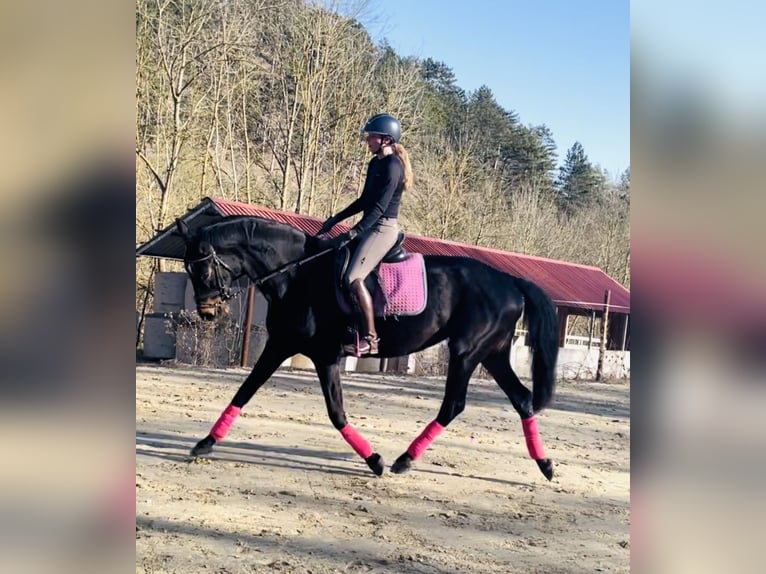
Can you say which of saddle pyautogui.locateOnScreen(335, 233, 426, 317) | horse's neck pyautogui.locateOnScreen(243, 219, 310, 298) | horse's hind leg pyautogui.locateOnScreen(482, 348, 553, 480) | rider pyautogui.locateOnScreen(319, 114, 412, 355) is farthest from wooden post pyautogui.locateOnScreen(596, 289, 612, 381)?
horse's neck pyautogui.locateOnScreen(243, 219, 310, 298)

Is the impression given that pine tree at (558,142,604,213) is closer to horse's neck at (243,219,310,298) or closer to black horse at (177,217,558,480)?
black horse at (177,217,558,480)

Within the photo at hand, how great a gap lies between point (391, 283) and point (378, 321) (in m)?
0.29

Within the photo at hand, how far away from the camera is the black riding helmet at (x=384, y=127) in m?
5.04

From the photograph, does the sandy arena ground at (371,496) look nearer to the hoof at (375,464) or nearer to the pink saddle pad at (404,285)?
the hoof at (375,464)

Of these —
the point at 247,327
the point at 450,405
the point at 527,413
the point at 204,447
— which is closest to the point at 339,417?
the point at 450,405

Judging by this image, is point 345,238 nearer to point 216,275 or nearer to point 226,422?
point 216,275

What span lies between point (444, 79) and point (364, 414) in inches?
132

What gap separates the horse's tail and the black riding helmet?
1.58m

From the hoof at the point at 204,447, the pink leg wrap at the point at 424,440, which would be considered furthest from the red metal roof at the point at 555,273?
the hoof at the point at 204,447

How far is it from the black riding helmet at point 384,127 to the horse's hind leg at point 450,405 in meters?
1.64

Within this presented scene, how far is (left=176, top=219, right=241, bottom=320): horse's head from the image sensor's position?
504 cm
